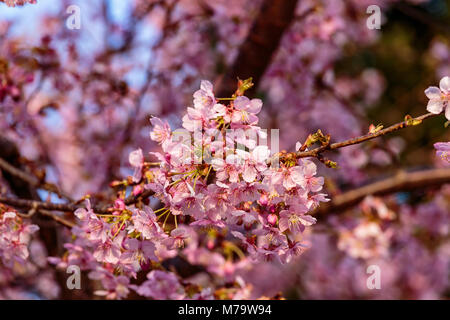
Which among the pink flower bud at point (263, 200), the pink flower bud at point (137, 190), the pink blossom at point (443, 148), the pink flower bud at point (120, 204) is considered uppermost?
the pink blossom at point (443, 148)

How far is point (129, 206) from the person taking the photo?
4.24 feet

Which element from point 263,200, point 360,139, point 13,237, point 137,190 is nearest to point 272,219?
point 263,200

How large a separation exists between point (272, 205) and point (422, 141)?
5769mm

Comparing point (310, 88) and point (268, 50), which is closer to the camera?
point (268, 50)

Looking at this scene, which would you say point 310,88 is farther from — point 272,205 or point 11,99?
point 272,205

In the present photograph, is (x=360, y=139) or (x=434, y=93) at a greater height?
(x=434, y=93)
